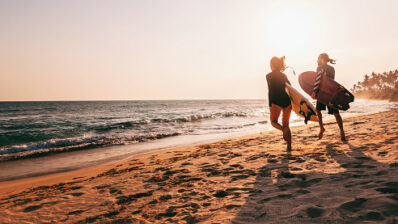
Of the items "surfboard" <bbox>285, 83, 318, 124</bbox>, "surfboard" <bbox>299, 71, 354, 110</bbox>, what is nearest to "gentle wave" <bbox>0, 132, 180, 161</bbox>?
"surfboard" <bbox>285, 83, 318, 124</bbox>

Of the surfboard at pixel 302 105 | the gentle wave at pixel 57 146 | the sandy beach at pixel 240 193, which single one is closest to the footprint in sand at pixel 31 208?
the sandy beach at pixel 240 193

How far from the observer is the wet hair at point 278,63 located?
208 inches

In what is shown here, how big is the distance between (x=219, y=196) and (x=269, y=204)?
2.43 feet

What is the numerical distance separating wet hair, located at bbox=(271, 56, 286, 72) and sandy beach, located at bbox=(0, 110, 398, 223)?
213 centimetres

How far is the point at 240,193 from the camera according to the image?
9.79 feet

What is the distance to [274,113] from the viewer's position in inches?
211

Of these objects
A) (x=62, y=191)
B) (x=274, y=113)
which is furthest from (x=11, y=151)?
(x=274, y=113)

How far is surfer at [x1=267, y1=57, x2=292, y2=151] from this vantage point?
5176 millimetres

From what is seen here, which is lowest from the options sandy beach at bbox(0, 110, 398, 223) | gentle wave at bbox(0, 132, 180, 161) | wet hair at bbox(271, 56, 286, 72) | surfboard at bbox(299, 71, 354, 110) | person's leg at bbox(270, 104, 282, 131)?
gentle wave at bbox(0, 132, 180, 161)

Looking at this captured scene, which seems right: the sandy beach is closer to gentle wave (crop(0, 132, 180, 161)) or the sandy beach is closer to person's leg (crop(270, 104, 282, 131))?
person's leg (crop(270, 104, 282, 131))

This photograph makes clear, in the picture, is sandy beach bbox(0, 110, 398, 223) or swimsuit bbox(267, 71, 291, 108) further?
swimsuit bbox(267, 71, 291, 108)

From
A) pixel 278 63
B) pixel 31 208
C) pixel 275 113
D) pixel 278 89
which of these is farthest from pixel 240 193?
pixel 278 63

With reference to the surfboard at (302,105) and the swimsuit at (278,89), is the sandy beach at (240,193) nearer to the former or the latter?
the surfboard at (302,105)

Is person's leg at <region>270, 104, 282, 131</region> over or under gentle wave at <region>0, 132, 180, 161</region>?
over
